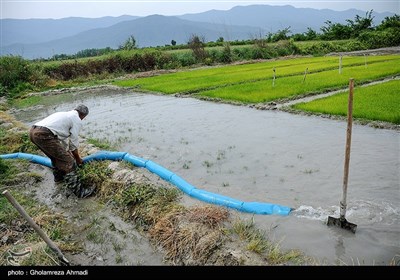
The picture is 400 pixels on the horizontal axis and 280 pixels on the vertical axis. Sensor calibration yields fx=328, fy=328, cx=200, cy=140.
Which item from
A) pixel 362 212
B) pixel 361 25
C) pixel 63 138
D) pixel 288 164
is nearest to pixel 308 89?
pixel 288 164

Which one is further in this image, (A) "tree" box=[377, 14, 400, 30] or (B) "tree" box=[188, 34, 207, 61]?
(A) "tree" box=[377, 14, 400, 30]

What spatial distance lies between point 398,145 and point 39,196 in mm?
6662

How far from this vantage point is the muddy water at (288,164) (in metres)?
3.72

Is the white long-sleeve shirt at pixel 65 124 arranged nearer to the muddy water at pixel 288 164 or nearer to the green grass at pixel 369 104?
the muddy water at pixel 288 164

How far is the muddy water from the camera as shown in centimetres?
372

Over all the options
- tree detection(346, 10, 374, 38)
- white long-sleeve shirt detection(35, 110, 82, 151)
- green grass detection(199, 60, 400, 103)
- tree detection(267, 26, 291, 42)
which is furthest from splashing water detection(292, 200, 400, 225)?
tree detection(346, 10, 374, 38)

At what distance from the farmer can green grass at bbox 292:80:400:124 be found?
6499 mm

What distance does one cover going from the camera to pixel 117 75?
934 inches

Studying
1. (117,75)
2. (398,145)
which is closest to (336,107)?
(398,145)

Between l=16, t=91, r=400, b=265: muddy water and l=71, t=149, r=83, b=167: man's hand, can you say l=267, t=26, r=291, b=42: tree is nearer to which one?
l=16, t=91, r=400, b=265: muddy water

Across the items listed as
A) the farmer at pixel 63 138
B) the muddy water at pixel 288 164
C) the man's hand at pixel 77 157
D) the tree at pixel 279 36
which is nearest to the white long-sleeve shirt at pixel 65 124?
the farmer at pixel 63 138

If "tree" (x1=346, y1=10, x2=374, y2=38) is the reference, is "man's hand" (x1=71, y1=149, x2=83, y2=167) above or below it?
below

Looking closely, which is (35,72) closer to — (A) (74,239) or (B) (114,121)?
(B) (114,121)

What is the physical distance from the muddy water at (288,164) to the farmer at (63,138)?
1713mm
